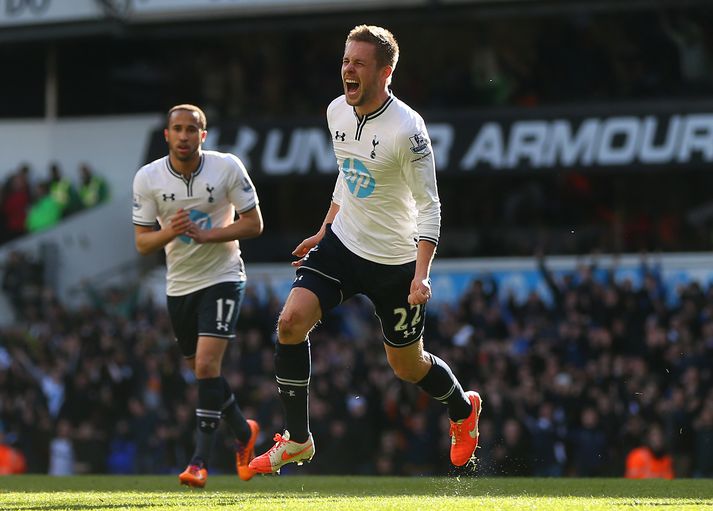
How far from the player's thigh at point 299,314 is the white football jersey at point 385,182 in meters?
0.42

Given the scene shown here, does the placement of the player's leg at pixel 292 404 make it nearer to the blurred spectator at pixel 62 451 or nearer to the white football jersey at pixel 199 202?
the white football jersey at pixel 199 202

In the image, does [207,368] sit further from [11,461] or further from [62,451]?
[11,461]

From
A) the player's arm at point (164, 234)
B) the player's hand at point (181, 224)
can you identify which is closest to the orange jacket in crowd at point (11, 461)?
the player's arm at point (164, 234)

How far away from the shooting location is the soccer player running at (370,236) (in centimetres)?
850

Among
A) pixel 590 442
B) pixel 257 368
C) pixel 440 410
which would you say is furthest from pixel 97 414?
pixel 590 442

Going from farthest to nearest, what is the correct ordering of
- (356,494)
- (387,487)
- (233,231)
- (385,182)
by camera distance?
1. (387,487)
2. (233,231)
3. (356,494)
4. (385,182)

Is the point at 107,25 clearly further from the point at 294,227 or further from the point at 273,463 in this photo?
the point at 273,463

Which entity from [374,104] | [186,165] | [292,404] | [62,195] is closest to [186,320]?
[186,165]

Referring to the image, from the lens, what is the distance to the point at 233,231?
1049 centimetres

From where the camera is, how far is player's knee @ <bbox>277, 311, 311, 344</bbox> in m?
8.67

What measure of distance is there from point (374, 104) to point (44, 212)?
60.0 feet

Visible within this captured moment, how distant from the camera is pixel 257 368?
Answer: 1873cm

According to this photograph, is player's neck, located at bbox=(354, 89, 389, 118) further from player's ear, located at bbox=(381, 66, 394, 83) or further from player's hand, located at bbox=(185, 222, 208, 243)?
player's hand, located at bbox=(185, 222, 208, 243)

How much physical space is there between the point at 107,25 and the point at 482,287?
8949 millimetres
